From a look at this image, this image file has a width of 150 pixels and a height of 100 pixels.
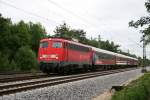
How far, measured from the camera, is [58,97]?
13.6 m

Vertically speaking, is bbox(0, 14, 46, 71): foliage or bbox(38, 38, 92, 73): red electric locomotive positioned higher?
bbox(0, 14, 46, 71): foliage

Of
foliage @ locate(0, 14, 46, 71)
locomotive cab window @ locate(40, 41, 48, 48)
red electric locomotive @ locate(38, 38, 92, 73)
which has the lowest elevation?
red electric locomotive @ locate(38, 38, 92, 73)

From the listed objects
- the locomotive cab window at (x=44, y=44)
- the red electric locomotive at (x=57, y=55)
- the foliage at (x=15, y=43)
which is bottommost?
the red electric locomotive at (x=57, y=55)

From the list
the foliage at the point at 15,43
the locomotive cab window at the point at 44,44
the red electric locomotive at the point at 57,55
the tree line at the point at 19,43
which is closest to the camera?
the red electric locomotive at the point at 57,55

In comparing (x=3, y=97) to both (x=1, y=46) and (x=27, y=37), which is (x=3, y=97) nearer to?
(x=1, y=46)

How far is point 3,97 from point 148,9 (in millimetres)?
14463

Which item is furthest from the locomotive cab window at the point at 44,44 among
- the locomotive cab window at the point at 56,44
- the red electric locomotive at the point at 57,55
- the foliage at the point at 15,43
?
the foliage at the point at 15,43

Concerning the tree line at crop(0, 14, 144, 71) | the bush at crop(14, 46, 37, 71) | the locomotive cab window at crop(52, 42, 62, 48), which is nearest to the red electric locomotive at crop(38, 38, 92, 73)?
the locomotive cab window at crop(52, 42, 62, 48)

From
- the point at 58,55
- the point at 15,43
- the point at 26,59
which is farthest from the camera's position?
the point at 15,43

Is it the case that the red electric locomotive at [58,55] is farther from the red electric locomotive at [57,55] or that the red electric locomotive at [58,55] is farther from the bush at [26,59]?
the bush at [26,59]

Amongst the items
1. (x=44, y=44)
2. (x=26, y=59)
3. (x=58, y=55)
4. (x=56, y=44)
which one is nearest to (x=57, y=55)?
(x=58, y=55)

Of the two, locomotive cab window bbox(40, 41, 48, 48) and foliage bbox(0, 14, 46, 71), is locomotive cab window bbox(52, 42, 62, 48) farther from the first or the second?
foliage bbox(0, 14, 46, 71)

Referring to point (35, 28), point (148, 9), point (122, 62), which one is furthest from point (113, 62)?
point (35, 28)

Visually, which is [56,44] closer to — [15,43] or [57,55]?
[57,55]
